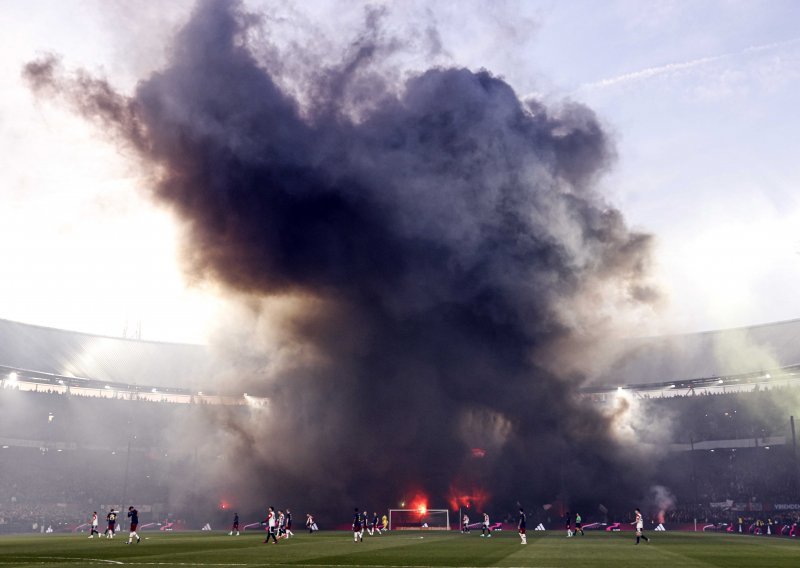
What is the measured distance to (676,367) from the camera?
10919 cm

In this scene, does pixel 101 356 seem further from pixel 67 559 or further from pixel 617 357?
pixel 67 559

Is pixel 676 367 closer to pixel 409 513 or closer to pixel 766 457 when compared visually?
pixel 766 457

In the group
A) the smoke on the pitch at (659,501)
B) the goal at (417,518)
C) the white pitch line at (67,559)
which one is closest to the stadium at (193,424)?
the smoke on the pitch at (659,501)

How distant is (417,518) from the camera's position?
83938 mm

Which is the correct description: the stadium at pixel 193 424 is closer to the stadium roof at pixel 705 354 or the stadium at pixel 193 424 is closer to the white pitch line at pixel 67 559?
the stadium roof at pixel 705 354

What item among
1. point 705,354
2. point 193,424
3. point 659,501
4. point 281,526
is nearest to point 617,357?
point 705,354

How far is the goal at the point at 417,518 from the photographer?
82062 mm

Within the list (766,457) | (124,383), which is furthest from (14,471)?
(766,457)

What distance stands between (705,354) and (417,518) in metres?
53.4

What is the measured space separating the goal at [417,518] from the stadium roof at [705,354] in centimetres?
3614

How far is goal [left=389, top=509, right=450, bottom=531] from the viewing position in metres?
82.1

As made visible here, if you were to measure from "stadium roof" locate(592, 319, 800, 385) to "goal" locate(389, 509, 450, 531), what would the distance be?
36.1 meters

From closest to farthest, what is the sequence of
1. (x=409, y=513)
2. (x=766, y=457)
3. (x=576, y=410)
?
(x=409, y=513) < (x=576, y=410) < (x=766, y=457)

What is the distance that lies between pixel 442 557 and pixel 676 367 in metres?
86.4
